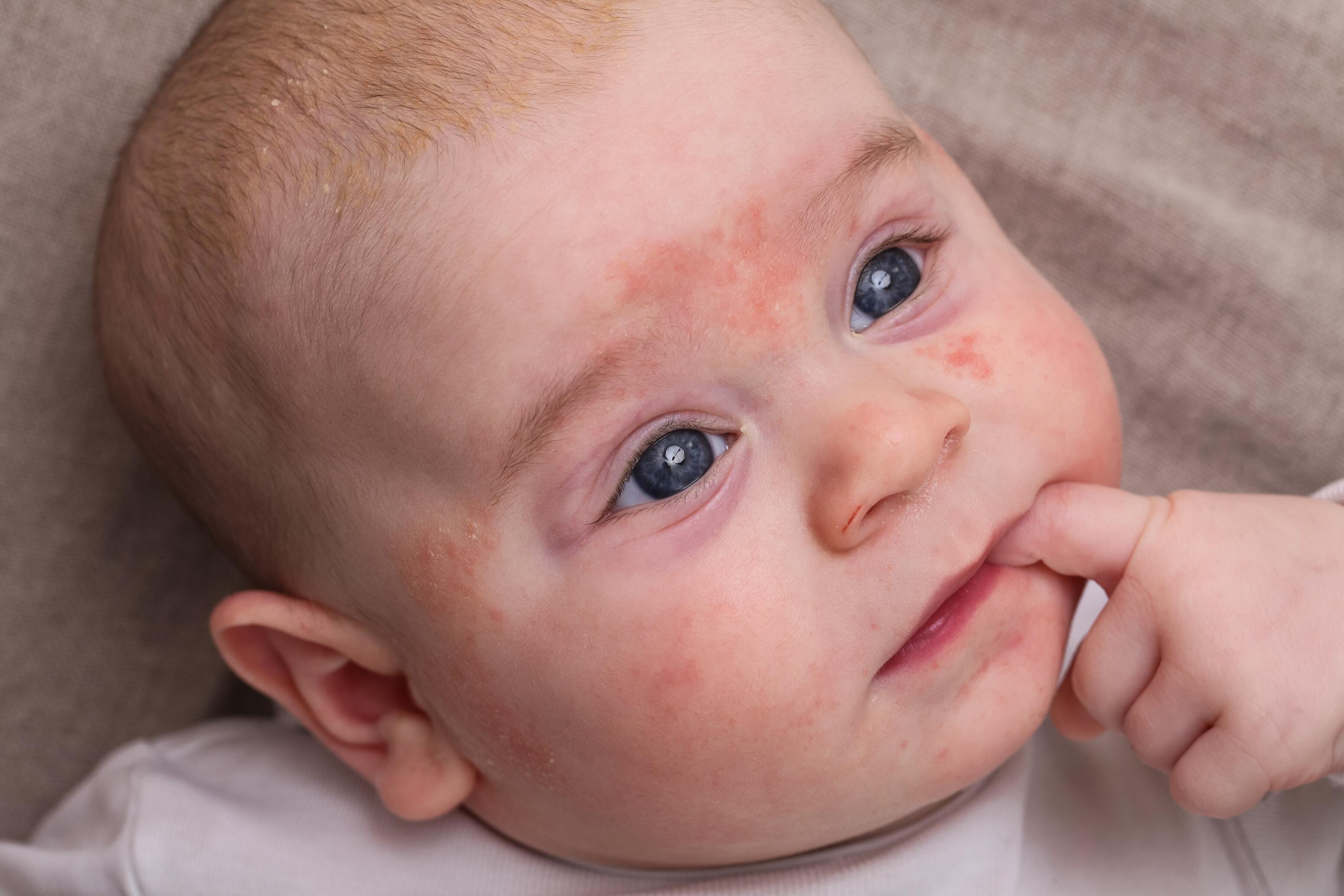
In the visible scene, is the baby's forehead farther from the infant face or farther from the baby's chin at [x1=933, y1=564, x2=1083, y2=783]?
the baby's chin at [x1=933, y1=564, x2=1083, y2=783]

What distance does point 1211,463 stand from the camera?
1593 mm

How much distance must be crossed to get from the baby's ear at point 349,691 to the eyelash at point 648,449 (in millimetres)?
338

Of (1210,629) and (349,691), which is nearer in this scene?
(1210,629)

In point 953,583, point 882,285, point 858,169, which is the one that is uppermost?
point 858,169

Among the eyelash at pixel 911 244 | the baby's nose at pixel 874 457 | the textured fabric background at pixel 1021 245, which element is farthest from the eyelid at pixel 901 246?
the textured fabric background at pixel 1021 245

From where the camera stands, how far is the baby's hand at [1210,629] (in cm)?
108

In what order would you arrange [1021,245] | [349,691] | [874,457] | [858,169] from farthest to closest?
[1021,245], [349,691], [858,169], [874,457]

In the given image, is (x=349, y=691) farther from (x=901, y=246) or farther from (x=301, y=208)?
(x=901, y=246)

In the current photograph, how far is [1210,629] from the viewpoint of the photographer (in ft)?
3.55

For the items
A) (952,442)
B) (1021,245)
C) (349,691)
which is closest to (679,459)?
(952,442)

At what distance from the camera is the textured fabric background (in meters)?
1.47

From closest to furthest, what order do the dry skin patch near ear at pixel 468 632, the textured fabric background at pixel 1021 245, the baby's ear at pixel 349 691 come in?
the dry skin patch near ear at pixel 468 632
the baby's ear at pixel 349 691
the textured fabric background at pixel 1021 245

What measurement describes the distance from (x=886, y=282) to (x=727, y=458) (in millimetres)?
263

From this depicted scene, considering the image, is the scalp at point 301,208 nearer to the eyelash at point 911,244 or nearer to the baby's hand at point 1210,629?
the eyelash at point 911,244
